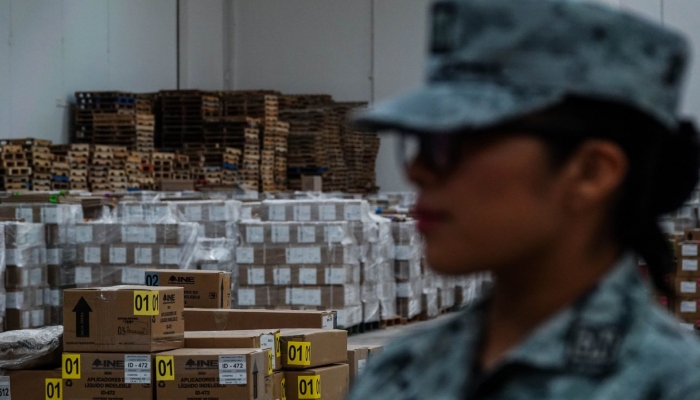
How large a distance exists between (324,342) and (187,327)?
973mm

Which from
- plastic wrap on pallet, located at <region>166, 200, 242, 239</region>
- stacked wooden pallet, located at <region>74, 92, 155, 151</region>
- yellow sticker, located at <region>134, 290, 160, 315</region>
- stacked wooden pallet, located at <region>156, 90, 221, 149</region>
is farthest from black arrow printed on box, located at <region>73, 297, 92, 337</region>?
stacked wooden pallet, located at <region>156, 90, 221, 149</region>

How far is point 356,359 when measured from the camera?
6438mm

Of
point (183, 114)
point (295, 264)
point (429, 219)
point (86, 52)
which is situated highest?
point (86, 52)

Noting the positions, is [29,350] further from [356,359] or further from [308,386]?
[356,359]

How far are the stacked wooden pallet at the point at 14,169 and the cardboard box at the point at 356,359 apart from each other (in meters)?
11.2

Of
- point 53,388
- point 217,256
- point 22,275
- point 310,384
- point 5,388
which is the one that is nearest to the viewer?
point 53,388

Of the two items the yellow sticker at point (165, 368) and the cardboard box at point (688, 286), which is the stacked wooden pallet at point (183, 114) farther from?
the yellow sticker at point (165, 368)

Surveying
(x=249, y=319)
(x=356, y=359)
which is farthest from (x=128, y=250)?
(x=356, y=359)

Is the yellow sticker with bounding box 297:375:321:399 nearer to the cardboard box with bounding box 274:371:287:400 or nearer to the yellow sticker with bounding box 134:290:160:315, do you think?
the cardboard box with bounding box 274:371:287:400

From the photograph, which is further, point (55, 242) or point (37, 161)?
point (37, 161)

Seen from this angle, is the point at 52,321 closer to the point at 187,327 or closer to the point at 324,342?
the point at 187,327

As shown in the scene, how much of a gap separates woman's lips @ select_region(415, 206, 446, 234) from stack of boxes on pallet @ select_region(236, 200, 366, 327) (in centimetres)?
1115

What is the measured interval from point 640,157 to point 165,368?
4.58m

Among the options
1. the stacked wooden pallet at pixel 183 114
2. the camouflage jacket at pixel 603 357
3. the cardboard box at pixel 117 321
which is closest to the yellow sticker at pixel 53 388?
the cardboard box at pixel 117 321
